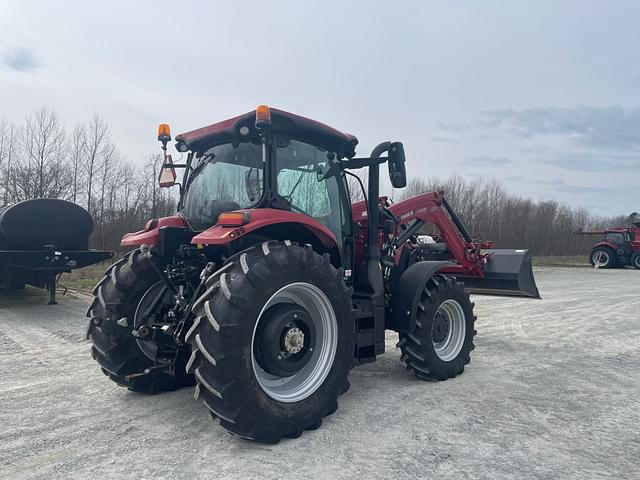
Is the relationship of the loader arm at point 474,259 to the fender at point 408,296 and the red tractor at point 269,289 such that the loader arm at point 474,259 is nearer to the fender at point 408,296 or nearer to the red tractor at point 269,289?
the red tractor at point 269,289

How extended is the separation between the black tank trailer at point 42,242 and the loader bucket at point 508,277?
25.7ft

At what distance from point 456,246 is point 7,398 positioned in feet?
18.5

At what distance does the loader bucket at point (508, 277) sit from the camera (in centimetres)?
699

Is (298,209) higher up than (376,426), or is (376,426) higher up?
(298,209)

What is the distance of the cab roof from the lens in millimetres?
4113

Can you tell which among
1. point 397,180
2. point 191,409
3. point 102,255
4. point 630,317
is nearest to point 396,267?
point 397,180

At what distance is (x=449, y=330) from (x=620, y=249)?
25.0 meters

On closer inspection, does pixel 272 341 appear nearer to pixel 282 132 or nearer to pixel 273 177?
pixel 273 177

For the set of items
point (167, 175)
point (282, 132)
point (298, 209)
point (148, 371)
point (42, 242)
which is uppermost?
point (282, 132)

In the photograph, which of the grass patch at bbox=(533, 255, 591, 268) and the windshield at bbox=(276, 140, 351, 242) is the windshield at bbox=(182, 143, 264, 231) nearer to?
the windshield at bbox=(276, 140, 351, 242)

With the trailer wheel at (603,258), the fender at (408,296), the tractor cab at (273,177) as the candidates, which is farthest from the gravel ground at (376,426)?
the trailer wheel at (603,258)

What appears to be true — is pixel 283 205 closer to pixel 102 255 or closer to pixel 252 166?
pixel 252 166

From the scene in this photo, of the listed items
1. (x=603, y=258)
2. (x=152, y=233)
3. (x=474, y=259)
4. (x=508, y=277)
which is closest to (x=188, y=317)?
(x=152, y=233)

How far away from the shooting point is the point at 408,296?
5.06 metres
